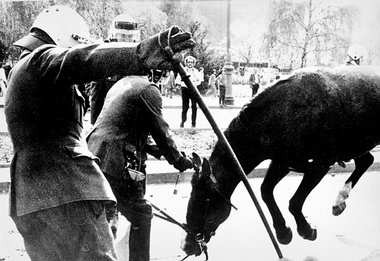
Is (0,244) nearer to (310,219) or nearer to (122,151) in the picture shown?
(122,151)

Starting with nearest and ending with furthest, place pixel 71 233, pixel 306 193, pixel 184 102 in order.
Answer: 1. pixel 71 233
2. pixel 306 193
3. pixel 184 102

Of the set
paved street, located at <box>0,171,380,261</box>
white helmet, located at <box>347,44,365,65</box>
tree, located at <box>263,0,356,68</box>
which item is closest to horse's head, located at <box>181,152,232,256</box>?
paved street, located at <box>0,171,380,261</box>

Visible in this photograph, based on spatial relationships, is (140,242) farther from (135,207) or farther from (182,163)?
(182,163)

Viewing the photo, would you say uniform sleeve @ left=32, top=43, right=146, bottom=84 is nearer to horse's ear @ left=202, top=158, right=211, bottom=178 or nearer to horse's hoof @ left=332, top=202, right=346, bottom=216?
horse's ear @ left=202, top=158, right=211, bottom=178

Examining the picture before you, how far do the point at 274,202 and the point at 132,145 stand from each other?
4.89 ft

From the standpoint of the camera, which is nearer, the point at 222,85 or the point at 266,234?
the point at 266,234

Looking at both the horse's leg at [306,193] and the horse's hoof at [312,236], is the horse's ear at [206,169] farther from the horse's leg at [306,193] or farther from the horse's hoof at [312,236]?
the horse's hoof at [312,236]

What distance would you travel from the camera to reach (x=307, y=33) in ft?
12.2

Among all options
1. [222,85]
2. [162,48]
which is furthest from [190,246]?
[162,48]

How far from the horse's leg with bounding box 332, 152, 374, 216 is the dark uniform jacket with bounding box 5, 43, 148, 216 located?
243 centimetres

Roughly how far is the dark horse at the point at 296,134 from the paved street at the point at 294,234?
0.17 metres

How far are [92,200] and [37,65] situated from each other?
1.87 feet

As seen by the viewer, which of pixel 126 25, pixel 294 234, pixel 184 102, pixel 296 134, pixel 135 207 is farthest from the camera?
pixel 184 102

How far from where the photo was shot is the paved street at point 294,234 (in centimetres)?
353
